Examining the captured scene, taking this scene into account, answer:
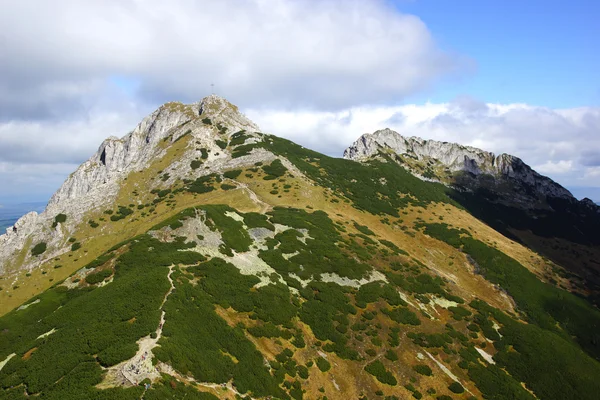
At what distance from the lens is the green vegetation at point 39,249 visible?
74750 mm

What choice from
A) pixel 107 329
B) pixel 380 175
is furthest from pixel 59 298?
pixel 380 175

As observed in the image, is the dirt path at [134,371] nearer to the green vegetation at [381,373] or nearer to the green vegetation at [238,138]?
the green vegetation at [381,373]

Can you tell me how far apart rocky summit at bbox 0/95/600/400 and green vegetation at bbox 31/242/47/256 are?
0.71 m

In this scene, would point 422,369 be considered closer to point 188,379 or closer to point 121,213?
point 188,379

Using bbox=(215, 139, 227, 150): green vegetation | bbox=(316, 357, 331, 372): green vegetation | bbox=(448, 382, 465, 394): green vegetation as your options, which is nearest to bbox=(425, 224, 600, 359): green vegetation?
bbox=(448, 382, 465, 394): green vegetation

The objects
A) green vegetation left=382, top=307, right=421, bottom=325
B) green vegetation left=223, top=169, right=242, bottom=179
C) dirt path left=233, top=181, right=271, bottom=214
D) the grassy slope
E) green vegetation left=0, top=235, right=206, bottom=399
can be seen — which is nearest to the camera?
green vegetation left=0, top=235, right=206, bottom=399

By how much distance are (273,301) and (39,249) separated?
64933 mm

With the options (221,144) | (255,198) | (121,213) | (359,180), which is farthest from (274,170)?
(121,213)

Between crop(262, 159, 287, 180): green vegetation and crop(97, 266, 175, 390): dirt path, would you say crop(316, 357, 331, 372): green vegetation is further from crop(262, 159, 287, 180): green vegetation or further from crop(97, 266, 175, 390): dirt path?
crop(262, 159, 287, 180): green vegetation

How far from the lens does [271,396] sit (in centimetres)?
2897

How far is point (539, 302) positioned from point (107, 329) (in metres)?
74.0

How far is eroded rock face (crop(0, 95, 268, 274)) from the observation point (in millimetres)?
79375

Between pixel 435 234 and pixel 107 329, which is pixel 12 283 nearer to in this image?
pixel 107 329

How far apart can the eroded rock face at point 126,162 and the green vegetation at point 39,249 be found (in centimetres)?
110
